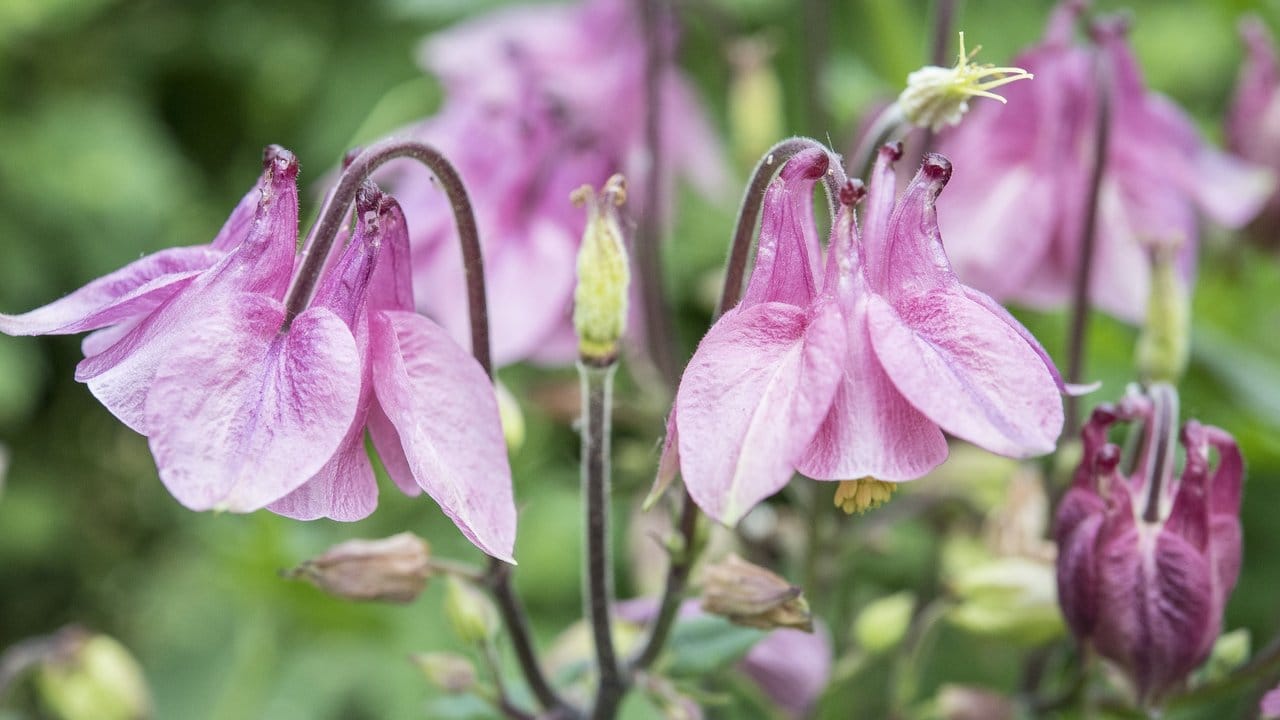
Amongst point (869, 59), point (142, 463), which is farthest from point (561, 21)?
point (142, 463)

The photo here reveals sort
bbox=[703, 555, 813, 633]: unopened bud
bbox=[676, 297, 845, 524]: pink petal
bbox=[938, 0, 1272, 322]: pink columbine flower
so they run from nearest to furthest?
bbox=[676, 297, 845, 524]: pink petal → bbox=[703, 555, 813, 633]: unopened bud → bbox=[938, 0, 1272, 322]: pink columbine flower

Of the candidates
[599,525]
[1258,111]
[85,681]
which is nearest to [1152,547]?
[599,525]

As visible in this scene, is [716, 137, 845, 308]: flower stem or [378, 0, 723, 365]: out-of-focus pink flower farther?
[378, 0, 723, 365]: out-of-focus pink flower

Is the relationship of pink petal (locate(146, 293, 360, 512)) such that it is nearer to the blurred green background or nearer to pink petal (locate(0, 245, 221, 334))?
pink petal (locate(0, 245, 221, 334))

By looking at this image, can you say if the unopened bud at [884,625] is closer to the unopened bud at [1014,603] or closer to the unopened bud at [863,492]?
the unopened bud at [1014,603]

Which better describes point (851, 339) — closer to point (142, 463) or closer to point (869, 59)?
point (869, 59)

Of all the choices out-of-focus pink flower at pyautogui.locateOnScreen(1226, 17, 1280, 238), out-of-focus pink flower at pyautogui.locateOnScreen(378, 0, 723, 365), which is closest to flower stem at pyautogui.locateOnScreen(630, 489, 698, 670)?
out-of-focus pink flower at pyautogui.locateOnScreen(378, 0, 723, 365)

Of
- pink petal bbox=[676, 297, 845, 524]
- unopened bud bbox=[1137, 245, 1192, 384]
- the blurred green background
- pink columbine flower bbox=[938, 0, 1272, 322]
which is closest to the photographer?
pink petal bbox=[676, 297, 845, 524]
